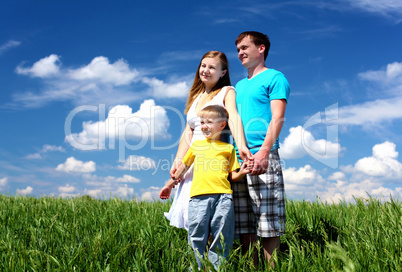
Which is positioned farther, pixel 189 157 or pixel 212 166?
pixel 189 157

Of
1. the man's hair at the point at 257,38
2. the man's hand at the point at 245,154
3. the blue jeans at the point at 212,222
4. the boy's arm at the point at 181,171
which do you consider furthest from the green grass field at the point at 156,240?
the man's hair at the point at 257,38

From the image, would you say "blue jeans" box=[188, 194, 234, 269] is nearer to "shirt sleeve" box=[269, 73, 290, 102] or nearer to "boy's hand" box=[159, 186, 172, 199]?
"boy's hand" box=[159, 186, 172, 199]

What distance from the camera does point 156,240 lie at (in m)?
3.73

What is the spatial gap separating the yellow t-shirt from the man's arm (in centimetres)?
22

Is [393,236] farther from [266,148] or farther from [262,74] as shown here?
[262,74]

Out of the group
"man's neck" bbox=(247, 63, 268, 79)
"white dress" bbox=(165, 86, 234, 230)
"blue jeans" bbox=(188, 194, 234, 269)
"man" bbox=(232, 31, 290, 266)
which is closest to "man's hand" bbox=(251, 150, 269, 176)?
"man" bbox=(232, 31, 290, 266)

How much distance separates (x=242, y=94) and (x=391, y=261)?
6.11 feet

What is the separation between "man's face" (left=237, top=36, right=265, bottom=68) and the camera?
3318mm

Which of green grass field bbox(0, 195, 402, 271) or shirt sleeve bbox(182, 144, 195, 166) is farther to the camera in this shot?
shirt sleeve bbox(182, 144, 195, 166)

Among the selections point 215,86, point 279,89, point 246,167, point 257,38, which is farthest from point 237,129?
point 257,38

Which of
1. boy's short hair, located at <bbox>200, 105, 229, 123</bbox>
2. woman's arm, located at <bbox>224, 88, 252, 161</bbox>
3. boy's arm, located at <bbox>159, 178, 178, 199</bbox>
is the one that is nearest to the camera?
woman's arm, located at <bbox>224, 88, 252, 161</bbox>

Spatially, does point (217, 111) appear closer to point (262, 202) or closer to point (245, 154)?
point (245, 154)

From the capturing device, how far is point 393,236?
369 cm

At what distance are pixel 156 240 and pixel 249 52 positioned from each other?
6.93 ft
